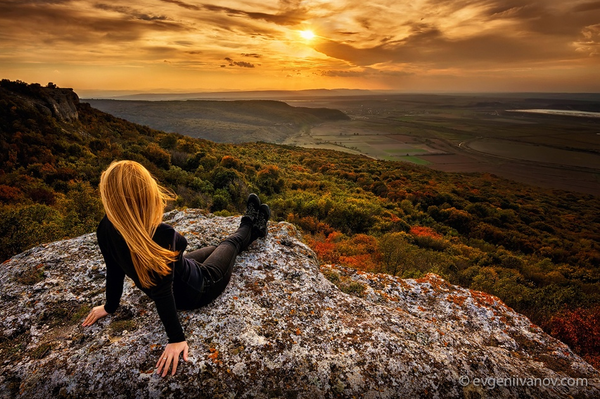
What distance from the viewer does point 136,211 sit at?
7.20 feet

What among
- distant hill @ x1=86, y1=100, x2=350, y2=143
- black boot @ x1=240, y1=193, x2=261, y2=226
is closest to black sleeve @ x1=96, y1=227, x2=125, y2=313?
black boot @ x1=240, y1=193, x2=261, y2=226

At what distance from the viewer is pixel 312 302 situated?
3643 mm

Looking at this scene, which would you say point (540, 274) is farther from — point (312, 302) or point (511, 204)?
point (511, 204)

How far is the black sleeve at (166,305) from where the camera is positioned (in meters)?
2.38

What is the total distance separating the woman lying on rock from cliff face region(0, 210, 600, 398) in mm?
268

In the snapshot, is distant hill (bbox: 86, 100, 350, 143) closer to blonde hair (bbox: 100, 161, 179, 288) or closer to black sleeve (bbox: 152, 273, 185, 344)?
blonde hair (bbox: 100, 161, 179, 288)

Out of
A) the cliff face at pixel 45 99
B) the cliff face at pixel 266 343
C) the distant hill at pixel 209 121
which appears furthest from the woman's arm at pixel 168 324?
the distant hill at pixel 209 121

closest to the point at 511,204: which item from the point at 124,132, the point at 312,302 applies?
the point at 312,302

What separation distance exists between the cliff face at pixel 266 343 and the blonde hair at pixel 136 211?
95 cm

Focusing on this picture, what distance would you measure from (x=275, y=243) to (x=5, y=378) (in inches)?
139

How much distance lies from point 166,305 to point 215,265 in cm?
89

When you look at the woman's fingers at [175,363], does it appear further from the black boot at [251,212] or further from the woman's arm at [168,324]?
the black boot at [251,212]

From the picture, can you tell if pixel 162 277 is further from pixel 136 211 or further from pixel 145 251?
pixel 136 211

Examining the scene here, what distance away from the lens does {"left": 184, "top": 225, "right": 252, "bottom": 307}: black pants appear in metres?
3.09
